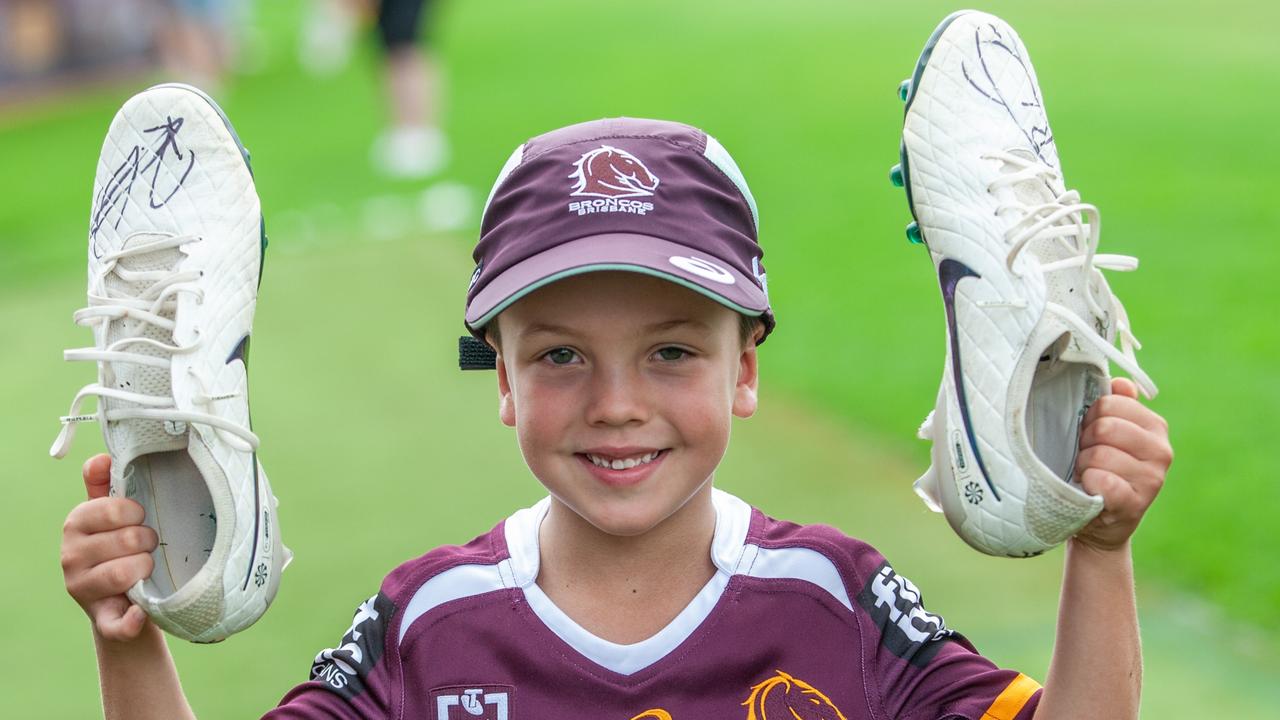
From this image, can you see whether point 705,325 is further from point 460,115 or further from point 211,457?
point 460,115

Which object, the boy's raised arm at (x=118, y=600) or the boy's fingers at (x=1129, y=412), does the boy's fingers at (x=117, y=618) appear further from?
the boy's fingers at (x=1129, y=412)

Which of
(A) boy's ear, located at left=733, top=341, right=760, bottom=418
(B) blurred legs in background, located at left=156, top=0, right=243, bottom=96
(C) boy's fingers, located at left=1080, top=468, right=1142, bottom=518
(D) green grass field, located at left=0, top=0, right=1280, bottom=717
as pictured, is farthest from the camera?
(B) blurred legs in background, located at left=156, top=0, right=243, bottom=96

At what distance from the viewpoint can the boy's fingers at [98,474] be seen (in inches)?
78.2

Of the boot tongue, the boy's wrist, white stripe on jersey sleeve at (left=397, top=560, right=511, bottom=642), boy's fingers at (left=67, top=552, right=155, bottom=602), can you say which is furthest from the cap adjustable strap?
the boy's wrist

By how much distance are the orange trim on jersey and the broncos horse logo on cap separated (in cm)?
77

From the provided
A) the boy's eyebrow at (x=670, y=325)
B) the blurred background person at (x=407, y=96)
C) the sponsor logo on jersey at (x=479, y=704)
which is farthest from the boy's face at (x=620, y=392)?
the blurred background person at (x=407, y=96)

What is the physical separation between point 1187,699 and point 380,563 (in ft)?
6.51

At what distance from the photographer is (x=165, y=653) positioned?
1.98m

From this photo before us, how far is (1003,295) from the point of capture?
1894 mm

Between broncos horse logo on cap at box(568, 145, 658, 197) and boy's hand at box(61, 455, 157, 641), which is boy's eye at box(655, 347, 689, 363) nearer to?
broncos horse logo on cap at box(568, 145, 658, 197)

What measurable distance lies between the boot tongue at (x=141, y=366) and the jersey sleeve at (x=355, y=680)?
0.34m

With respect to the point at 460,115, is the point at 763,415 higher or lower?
lower

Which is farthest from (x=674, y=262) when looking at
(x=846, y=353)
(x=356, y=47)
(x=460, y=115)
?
(x=356, y=47)

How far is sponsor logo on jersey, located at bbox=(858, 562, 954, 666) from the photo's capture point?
206 centimetres
